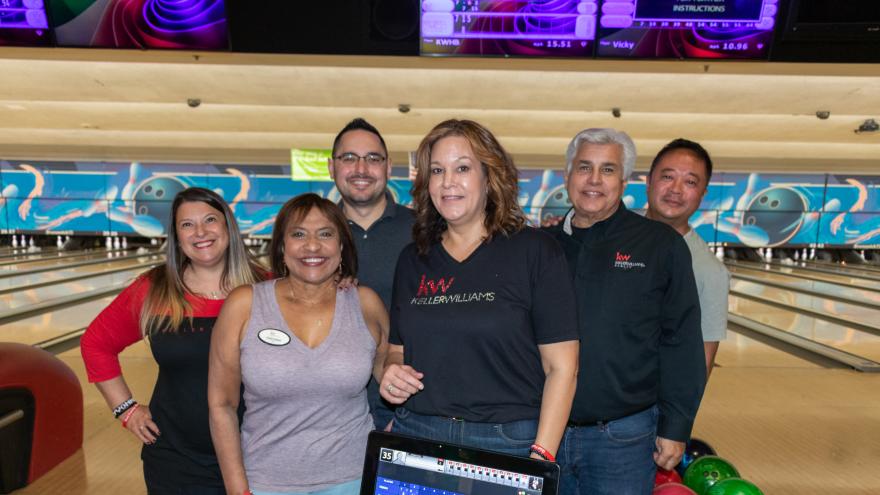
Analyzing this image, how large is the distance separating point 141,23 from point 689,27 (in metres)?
2.33

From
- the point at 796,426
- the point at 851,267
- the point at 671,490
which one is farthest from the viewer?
the point at 851,267

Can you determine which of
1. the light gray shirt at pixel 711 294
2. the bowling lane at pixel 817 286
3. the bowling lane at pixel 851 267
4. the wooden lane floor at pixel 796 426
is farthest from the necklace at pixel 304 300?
the bowling lane at pixel 851 267

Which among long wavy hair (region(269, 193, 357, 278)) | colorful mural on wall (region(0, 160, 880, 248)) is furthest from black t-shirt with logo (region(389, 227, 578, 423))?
colorful mural on wall (region(0, 160, 880, 248))

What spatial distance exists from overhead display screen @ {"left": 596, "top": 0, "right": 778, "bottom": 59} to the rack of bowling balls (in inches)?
65.9

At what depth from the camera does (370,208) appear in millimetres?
1884

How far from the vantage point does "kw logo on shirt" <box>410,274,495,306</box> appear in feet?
3.74

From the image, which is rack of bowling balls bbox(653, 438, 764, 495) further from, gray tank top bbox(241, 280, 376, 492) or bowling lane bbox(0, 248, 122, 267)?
bowling lane bbox(0, 248, 122, 267)

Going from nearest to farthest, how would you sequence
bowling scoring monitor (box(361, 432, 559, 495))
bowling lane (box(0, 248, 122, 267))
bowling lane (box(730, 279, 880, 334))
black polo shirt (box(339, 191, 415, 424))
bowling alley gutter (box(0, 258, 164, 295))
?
bowling scoring monitor (box(361, 432, 559, 495))
black polo shirt (box(339, 191, 415, 424))
bowling lane (box(730, 279, 880, 334))
bowling alley gutter (box(0, 258, 164, 295))
bowling lane (box(0, 248, 122, 267))

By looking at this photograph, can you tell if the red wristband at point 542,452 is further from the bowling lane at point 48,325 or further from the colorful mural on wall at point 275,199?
the colorful mural on wall at point 275,199

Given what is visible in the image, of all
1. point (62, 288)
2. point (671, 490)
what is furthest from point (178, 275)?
point (62, 288)

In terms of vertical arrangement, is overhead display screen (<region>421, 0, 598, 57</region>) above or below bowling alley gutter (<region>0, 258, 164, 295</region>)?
above

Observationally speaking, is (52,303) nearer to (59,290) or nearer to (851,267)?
(59,290)

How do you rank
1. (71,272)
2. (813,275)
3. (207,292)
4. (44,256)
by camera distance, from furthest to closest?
1. (44,256)
2. (813,275)
3. (71,272)
4. (207,292)

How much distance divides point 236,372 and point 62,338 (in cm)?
398
